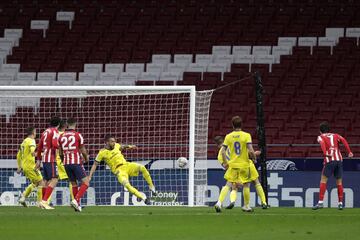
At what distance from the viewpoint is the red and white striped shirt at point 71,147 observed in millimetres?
18219

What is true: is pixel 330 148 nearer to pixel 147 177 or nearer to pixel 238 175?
pixel 238 175

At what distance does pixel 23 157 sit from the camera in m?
20.7

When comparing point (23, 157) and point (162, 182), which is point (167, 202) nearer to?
point (162, 182)

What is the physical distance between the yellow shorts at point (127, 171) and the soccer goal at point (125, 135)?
3.61ft

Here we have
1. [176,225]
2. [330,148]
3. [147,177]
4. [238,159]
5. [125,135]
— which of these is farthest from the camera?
[125,135]

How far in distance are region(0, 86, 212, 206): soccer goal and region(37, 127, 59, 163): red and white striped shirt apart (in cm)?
206

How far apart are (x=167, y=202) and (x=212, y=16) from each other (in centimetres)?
1222

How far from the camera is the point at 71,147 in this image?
18.2m

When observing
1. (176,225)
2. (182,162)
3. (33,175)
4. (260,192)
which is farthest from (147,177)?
(176,225)

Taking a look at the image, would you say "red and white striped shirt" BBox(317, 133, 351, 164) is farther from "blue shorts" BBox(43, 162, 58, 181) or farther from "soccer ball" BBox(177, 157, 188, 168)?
"blue shorts" BBox(43, 162, 58, 181)

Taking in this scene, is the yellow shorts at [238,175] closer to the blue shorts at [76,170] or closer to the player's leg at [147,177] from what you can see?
the blue shorts at [76,170]

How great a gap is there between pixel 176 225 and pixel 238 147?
3.79 metres

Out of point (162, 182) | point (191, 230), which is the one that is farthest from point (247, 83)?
point (191, 230)

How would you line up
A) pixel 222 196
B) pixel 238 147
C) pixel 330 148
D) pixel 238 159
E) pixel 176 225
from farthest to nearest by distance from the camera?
pixel 330 148
pixel 238 159
pixel 238 147
pixel 222 196
pixel 176 225
